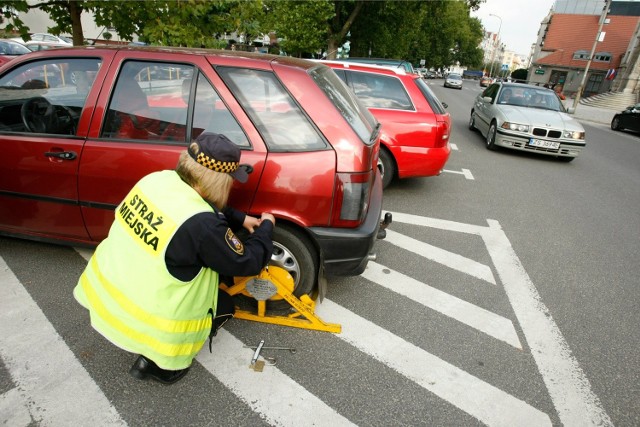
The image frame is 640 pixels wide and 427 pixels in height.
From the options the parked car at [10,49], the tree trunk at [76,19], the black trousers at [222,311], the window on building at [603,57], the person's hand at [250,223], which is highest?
the window on building at [603,57]

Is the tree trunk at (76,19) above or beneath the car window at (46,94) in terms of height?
above

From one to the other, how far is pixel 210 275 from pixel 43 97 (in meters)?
2.27

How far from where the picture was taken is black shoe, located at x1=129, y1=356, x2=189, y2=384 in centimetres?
223

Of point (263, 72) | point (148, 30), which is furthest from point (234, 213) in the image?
point (148, 30)

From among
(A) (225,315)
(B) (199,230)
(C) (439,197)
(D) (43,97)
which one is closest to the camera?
(B) (199,230)

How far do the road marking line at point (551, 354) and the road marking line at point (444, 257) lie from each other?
0.54ft

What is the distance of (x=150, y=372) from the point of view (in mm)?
2242

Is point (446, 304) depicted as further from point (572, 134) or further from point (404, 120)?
point (572, 134)

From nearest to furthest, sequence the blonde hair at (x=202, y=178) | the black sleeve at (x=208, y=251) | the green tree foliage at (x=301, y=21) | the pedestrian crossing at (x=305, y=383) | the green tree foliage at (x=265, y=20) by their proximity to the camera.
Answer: the black sleeve at (x=208, y=251), the blonde hair at (x=202, y=178), the pedestrian crossing at (x=305, y=383), the green tree foliage at (x=265, y=20), the green tree foliage at (x=301, y=21)

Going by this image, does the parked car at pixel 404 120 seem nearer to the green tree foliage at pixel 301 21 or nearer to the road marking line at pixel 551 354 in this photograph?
the road marking line at pixel 551 354

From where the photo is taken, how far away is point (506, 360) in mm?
2656

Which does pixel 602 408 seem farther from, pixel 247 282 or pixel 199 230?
pixel 199 230

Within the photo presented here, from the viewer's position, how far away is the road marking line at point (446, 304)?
2.95 m

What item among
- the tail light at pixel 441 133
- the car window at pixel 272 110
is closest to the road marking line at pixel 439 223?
the tail light at pixel 441 133
